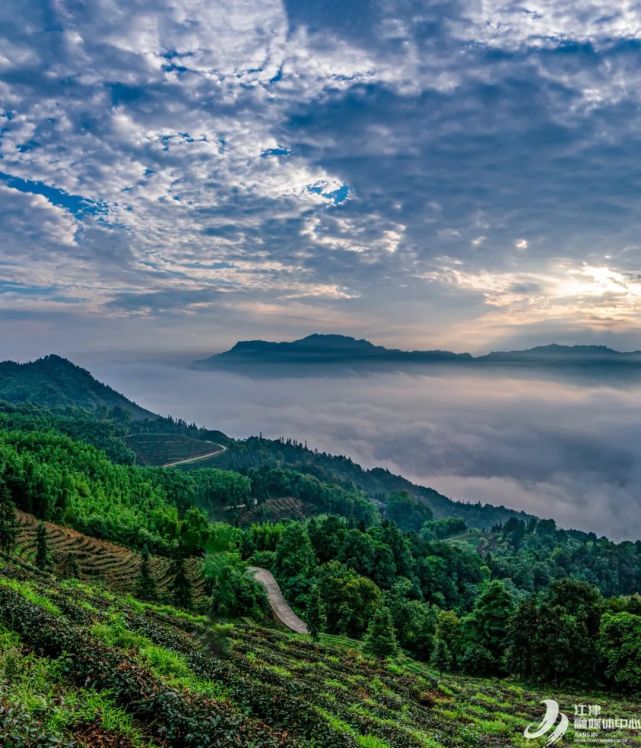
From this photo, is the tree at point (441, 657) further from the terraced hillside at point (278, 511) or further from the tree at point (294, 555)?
the terraced hillside at point (278, 511)

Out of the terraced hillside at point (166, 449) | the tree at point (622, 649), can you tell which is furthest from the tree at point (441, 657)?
the terraced hillside at point (166, 449)

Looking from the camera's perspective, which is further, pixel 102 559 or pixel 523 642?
pixel 102 559

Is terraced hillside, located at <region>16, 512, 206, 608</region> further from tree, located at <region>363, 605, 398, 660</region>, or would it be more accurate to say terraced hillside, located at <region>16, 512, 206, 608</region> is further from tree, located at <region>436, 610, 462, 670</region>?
tree, located at <region>436, 610, 462, 670</region>

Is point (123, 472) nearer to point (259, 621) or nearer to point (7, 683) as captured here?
point (259, 621)

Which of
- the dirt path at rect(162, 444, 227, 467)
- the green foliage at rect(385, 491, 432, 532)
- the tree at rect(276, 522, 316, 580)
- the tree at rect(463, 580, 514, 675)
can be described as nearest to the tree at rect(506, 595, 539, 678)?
the tree at rect(463, 580, 514, 675)

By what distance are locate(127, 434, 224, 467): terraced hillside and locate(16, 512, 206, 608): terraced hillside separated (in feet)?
338

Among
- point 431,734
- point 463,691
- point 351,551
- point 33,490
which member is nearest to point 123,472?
point 33,490

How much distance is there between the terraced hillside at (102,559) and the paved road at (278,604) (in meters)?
6.66

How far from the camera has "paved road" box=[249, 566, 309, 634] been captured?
41062 mm

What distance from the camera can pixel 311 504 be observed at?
13488 cm

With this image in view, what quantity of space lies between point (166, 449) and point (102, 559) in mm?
135071

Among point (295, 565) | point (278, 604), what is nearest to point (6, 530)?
point (278, 604)

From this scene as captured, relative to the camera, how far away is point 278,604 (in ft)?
150

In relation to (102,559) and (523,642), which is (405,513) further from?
(523,642)
